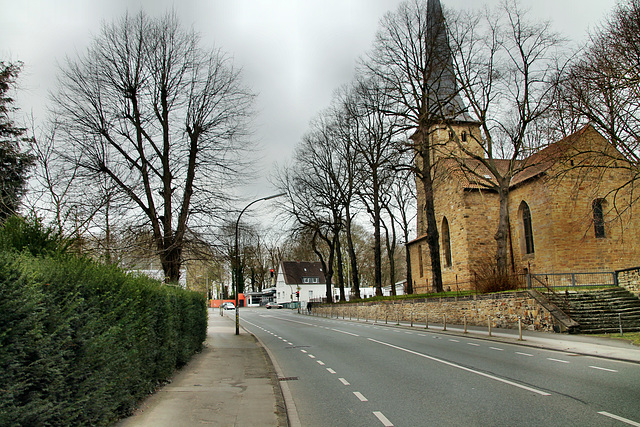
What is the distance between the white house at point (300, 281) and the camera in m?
91.1

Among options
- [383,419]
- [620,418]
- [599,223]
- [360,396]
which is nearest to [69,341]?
[383,419]

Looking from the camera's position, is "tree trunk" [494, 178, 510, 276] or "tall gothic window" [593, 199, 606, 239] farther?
"tall gothic window" [593, 199, 606, 239]

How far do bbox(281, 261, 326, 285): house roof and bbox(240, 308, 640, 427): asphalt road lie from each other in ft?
251

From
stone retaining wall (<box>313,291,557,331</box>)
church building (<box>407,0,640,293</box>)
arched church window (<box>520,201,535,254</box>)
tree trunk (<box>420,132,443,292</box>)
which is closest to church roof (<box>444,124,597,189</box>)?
church building (<box>407,0,640,293</box>)

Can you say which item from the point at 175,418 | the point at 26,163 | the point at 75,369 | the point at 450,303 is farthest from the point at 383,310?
the point at 75,369

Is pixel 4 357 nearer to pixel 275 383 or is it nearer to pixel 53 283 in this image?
pixel 53 283

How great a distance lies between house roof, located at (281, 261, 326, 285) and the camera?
90.7 meters

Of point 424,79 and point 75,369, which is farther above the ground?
point 424,79

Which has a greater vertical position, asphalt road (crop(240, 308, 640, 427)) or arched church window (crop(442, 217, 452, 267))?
arched church window (crop(442, 217, 452, 267))

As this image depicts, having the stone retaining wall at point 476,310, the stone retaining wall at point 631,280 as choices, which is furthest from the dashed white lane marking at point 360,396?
the stone retaining wall at point 631,280

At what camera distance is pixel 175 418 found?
6.81m

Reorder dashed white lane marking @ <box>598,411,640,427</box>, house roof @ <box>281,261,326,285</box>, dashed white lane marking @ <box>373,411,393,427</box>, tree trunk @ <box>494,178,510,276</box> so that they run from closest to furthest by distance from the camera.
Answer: dashed white lane marking @ <box>598,411,640,427</box>
dashed white lane marking @ <box>373,411,393,427</box>
tree trunk @ <box>494,178,510,276</box>
house roof @ <box>281,261,326,285</box>

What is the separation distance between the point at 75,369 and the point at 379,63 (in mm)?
27991

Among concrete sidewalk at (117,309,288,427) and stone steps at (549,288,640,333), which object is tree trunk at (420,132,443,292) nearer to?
stone steps at (549,288,640,333)
